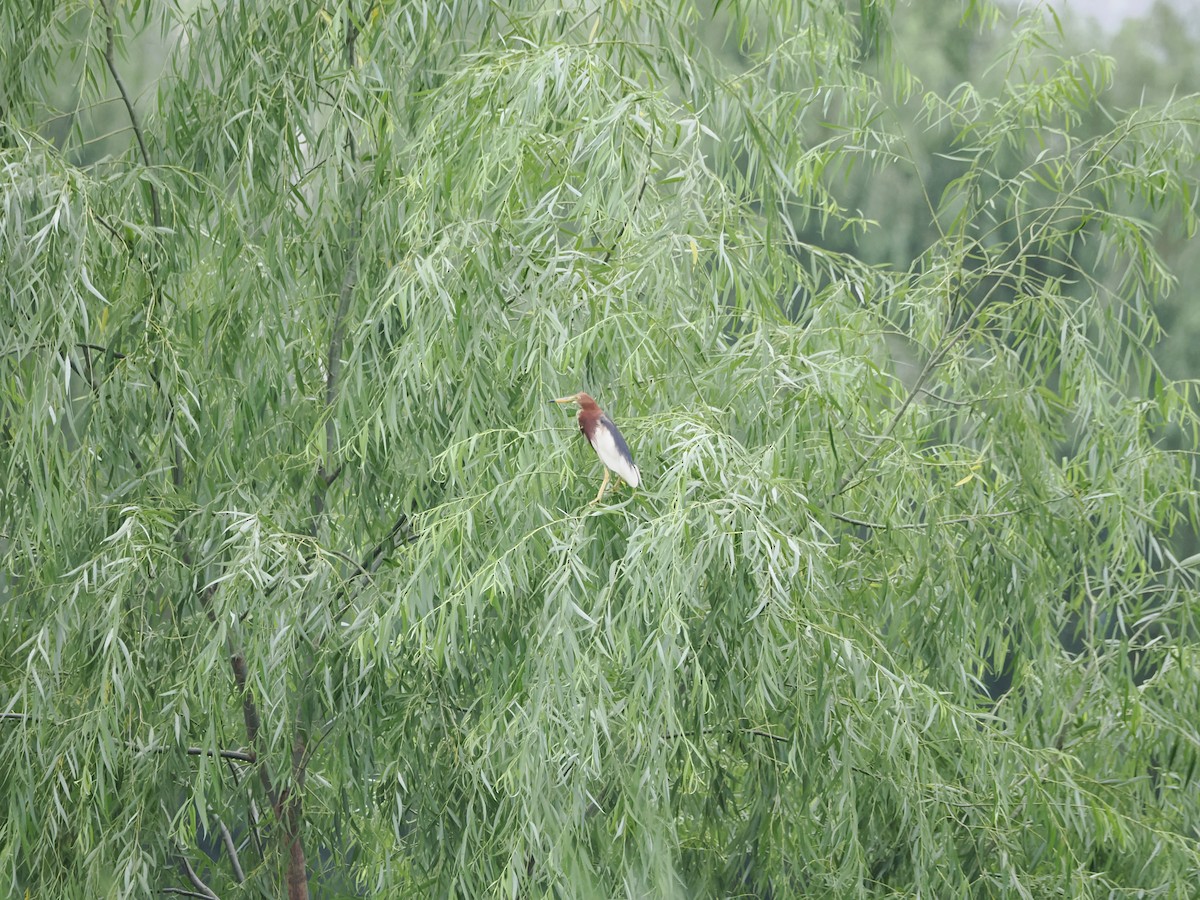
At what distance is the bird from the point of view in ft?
5.28

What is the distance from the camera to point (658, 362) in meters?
1.78

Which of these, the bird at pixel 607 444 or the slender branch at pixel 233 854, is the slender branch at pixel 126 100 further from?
the slender branch at pixel 233 854

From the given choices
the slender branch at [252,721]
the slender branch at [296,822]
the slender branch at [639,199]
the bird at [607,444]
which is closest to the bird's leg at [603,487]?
the bird at [607,444]

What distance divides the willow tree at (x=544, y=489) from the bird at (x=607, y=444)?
0.15 ft

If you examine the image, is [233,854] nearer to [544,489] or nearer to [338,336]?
[338,336]

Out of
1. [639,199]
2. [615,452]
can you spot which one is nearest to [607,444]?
[615,452]

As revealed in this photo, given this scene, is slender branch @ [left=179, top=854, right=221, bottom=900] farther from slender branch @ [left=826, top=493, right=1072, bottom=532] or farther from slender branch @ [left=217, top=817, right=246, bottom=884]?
slender branch @ [left=826, top=493, right=1072, bottom=532]

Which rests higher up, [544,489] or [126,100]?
[126,100]

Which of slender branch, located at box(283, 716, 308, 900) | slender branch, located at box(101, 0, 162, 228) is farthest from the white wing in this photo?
slender branch, located at box(101, 0, 162, 228)

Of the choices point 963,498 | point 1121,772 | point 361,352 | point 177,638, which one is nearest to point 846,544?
point 963,498

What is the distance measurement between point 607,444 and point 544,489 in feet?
0.46

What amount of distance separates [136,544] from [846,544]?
1107 millimetres

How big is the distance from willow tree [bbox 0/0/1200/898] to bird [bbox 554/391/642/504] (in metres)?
0.05

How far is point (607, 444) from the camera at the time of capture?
5.32ft
